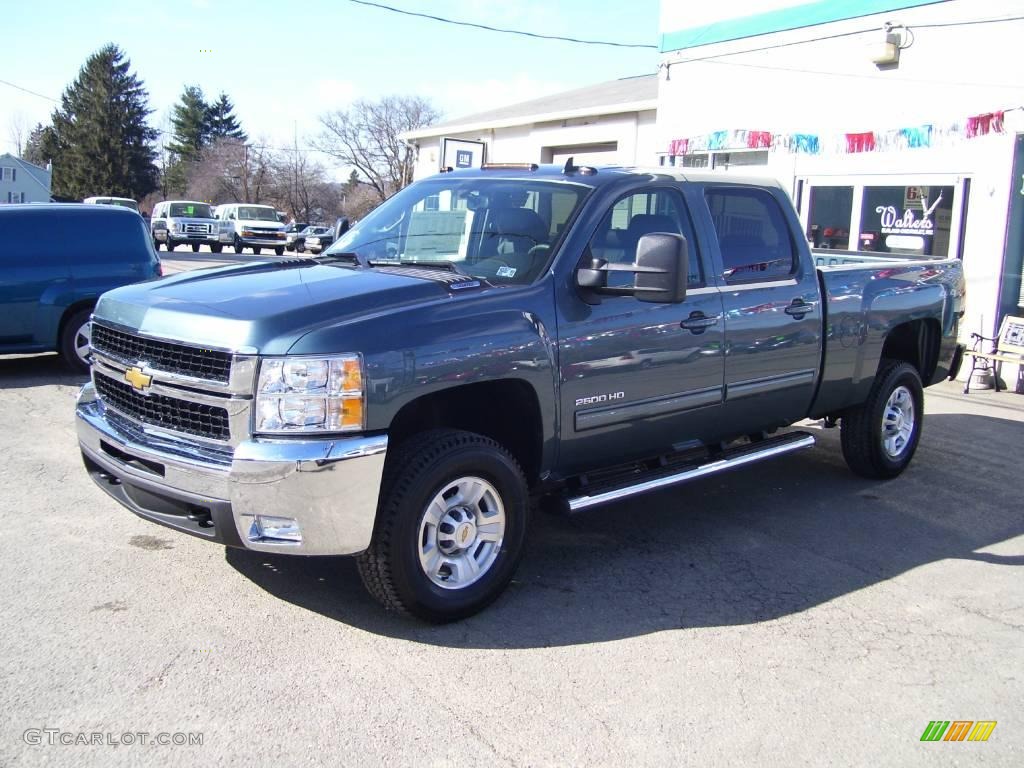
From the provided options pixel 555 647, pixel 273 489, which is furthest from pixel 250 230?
pixel 555 647

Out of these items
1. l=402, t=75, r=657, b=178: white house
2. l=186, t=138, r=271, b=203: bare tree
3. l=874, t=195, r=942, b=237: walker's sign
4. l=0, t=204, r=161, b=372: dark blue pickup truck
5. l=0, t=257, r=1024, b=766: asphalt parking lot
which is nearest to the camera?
l=0, t=257, r=1024, b=766: asphalt parking lot

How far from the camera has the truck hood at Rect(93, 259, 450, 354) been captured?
371 cm

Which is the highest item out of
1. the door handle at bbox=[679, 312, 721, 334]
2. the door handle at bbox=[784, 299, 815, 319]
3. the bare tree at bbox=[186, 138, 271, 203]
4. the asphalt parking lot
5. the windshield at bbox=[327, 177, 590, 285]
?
the bare tree at bbox=[186, 138, 271, 203]

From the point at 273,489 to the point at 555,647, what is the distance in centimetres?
137

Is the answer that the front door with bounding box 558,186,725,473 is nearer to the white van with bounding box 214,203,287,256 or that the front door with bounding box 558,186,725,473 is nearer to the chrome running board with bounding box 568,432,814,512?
the chrome running board with bounding box 568,432,814,512

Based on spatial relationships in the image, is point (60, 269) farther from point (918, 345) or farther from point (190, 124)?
point (190, 124)

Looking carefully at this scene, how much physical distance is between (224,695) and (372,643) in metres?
0.68

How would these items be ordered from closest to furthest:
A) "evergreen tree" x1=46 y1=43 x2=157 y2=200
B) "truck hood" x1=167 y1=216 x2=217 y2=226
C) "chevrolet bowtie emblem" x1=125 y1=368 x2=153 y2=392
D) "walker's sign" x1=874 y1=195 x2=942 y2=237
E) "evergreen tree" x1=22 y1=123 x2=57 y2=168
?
"chevrolet bowtie emblem" x1=125 y1=368 x2=153 y2=392 → "walker's sign" x1=874 y1=195 x2=942 y2=237 → "truck hood" x1=167 y1=216 x2=217 y2=226 → "evergreen tree" x1=46 y1=43 x2=157 y2=200 → "evergreen tree" x1=22 y1=123 x2=57 y2=168

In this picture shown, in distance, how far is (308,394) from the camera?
3639 mm

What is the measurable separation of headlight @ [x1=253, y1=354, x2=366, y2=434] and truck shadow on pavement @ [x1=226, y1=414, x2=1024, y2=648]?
3.30 feet

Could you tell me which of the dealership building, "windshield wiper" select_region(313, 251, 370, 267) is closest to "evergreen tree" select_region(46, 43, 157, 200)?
the dealership building

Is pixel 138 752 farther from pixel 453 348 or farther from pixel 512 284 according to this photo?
pixel 512 284

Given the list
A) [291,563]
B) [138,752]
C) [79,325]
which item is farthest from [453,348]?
[79,325]

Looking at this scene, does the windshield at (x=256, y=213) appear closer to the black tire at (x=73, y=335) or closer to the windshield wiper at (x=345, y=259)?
the black tire at (x=73, y=335)
